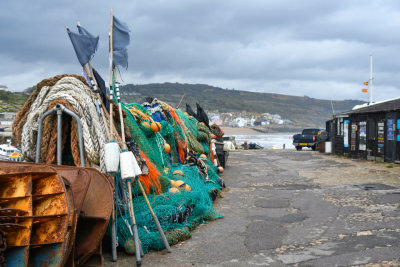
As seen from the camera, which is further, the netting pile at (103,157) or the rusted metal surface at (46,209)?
the netting pile at (103,157)

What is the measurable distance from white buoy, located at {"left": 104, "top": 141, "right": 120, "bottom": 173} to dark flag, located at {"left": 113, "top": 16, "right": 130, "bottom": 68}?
1581 millimetres

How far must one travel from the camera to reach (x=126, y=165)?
17.2 feet

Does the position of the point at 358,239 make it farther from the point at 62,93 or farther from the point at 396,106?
the point at 396,106

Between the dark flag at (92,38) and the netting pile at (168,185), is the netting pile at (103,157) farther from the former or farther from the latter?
the dark flag at (92,38)

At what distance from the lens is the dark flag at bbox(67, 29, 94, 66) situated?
590cm

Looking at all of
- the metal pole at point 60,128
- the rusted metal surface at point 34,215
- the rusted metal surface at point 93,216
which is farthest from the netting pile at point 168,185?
the rusted metal surface at point 34,215

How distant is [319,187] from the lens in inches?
437

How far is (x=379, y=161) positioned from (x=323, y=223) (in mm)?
13221

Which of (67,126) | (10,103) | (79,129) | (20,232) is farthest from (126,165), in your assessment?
(10,103)

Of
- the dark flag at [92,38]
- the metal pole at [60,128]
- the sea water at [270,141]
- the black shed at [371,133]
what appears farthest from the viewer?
the sea water at [270,141]

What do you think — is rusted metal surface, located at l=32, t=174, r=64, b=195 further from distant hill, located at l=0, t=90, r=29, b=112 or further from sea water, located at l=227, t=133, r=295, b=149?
distant hill, located at l=0, t=90, r=29, b=112

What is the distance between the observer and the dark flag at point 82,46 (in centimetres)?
590

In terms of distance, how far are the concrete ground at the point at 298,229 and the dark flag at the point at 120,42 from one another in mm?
2909

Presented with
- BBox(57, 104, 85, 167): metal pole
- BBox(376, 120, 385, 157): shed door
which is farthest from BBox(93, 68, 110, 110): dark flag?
BBox(376, 120, 385, 157): shed door
